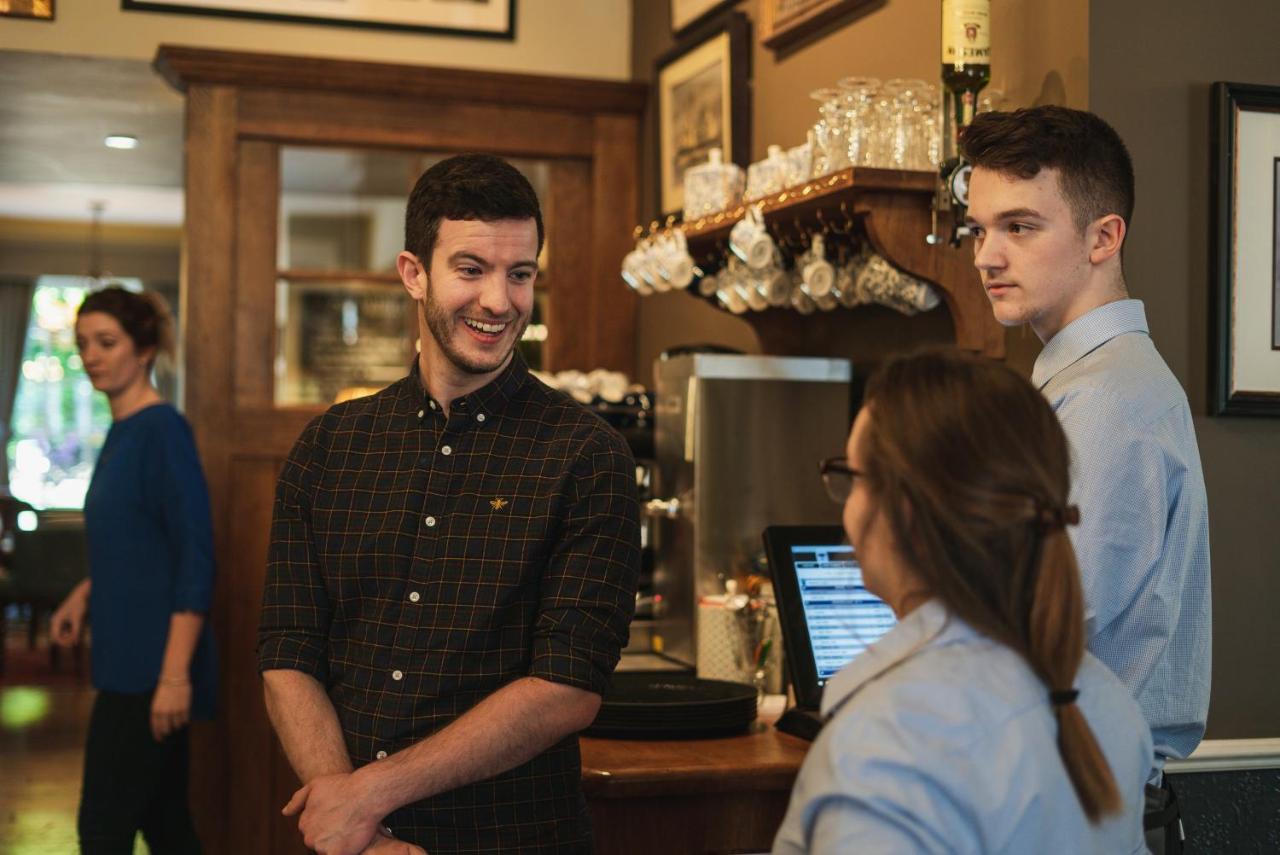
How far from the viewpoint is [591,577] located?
1.72m

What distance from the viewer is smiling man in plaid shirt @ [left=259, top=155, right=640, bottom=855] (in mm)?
1682

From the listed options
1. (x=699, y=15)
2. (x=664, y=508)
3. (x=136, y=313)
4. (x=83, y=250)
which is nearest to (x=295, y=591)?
(x=664, y=508)

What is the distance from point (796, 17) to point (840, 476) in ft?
7.62

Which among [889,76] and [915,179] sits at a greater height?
[889,76]

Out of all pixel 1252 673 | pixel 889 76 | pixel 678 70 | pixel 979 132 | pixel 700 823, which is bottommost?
pixel 700 823

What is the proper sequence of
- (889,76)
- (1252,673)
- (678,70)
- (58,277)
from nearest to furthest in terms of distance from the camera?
1. (1252,673)
2. (889,76)
3. (678,70)
4. (58,277)

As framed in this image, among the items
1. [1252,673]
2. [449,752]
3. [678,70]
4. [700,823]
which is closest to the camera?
[449,752]

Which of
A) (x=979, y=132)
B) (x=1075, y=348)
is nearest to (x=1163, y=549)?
(x=1075, y=348)

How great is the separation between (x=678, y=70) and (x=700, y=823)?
8.23 ft

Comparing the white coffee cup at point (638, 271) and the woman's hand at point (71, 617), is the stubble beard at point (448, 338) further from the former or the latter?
the woman's hand at point (71, 617)

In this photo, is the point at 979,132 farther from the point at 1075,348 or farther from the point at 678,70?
the point at 678,70

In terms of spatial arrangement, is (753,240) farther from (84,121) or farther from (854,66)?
(84,121)

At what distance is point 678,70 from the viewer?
4066mm

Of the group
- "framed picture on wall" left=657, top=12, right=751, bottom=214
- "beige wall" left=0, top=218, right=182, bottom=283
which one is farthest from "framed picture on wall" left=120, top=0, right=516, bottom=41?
"beige wall" left=0, top=218, right=182, bottom=283
